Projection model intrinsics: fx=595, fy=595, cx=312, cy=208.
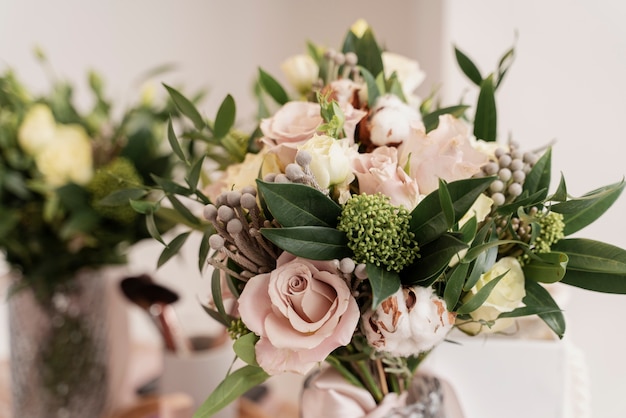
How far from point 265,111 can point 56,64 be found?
0.97 m

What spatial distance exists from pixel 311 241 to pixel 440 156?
0.13 metres

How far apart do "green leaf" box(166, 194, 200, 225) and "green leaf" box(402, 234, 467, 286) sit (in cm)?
24

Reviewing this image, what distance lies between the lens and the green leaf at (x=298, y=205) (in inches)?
17.3

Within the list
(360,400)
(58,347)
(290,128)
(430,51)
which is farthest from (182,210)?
(430,51)

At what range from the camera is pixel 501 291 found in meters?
0.49

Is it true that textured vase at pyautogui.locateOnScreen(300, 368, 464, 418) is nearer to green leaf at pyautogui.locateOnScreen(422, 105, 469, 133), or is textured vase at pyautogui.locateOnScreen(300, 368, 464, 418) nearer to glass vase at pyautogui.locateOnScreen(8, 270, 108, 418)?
green leaf at pyautogui.locateOnScreen(422, 105, 469, 133)

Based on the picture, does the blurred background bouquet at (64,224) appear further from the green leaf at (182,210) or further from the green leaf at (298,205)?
the green leaf at (298,205)

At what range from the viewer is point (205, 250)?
55 centimetres

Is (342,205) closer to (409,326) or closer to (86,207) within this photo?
(409,326)

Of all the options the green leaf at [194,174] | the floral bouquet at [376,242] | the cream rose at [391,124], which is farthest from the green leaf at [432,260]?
the green leaf at [194,174]

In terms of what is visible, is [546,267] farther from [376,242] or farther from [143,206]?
[143,206]

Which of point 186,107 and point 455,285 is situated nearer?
point 455,285

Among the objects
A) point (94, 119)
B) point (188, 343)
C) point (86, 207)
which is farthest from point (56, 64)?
point (188, 343)

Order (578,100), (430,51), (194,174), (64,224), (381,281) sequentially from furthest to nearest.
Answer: (430,51), (64,224), (578,100), (194,174), (381,281)
